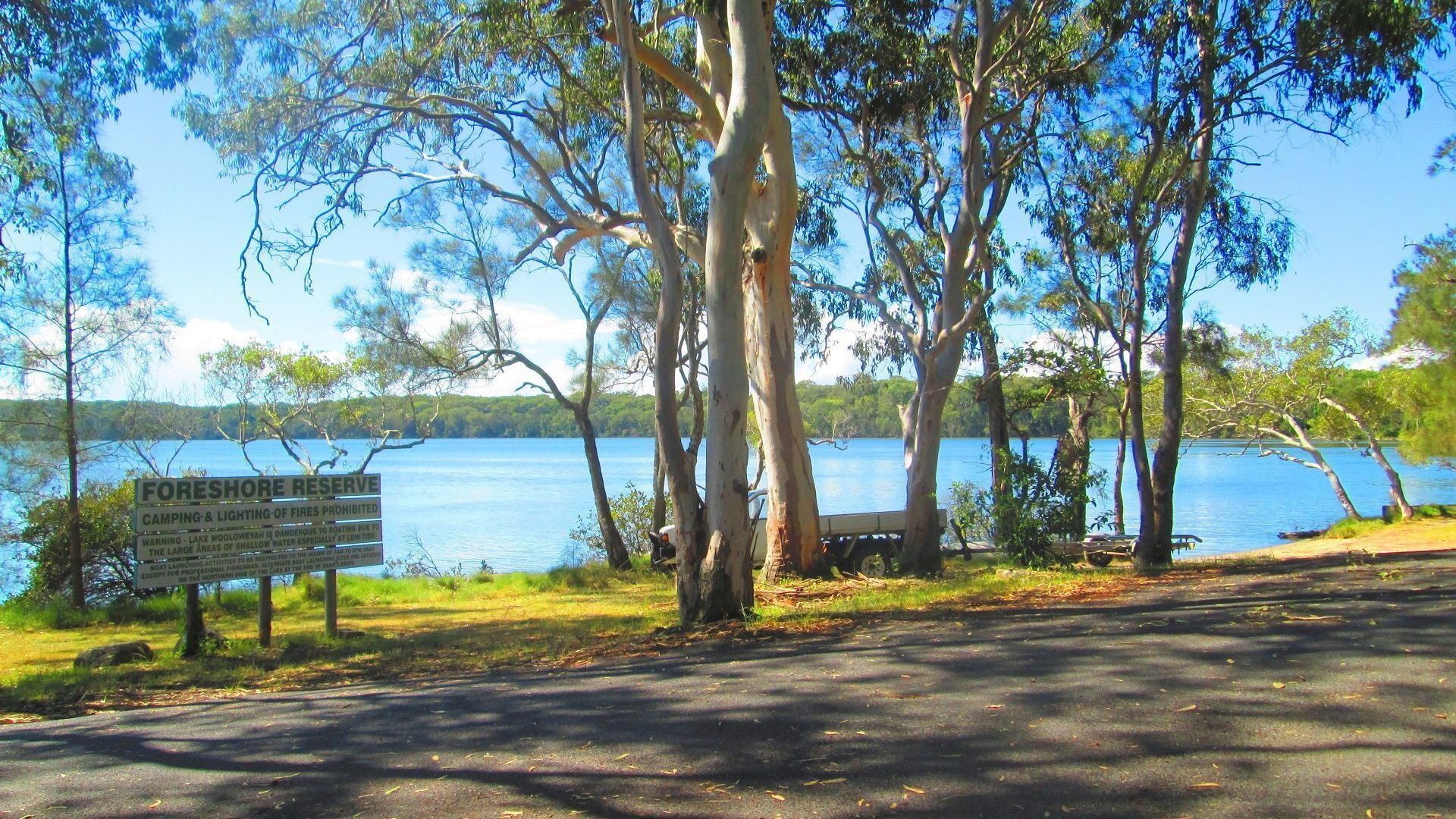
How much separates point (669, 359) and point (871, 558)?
6.91 m

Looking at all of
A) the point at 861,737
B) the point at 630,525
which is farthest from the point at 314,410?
the point at 861,737

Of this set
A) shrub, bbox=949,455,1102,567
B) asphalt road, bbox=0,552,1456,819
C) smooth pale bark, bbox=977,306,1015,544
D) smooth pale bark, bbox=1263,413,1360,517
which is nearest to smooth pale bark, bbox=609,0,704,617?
asphalt road, bbox=0,552,1456,819

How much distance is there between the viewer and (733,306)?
8828 millimetres

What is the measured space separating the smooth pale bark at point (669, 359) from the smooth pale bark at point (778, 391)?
3.60m

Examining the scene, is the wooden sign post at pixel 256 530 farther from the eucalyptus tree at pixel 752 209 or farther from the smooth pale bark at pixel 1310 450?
the smooth pale bark at pixel 1310 450

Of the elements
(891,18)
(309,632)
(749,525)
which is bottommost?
(309,632)

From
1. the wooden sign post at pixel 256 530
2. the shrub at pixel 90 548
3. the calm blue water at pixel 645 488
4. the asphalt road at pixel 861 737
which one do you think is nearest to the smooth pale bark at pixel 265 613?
the wooden sign post at pixel 256 530

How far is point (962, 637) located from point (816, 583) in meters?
4.98

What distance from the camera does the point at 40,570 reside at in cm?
1393

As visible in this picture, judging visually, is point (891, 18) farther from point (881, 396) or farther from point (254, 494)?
point (881, 396)

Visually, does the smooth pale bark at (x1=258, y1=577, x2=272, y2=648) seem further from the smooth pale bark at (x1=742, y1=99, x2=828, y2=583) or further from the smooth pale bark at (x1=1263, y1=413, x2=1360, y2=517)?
the smooth pale bark at (x1=1263, y1=413, x2=1360, y2=517)

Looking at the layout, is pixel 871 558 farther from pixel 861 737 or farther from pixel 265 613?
pixel 861 737

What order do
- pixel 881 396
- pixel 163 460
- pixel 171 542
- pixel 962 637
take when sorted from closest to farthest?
pixel 962 637, pixel 171 542, pixel 163 460, pixel 881 396

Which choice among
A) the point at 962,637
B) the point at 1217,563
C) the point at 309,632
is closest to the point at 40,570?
the point at 309,632
